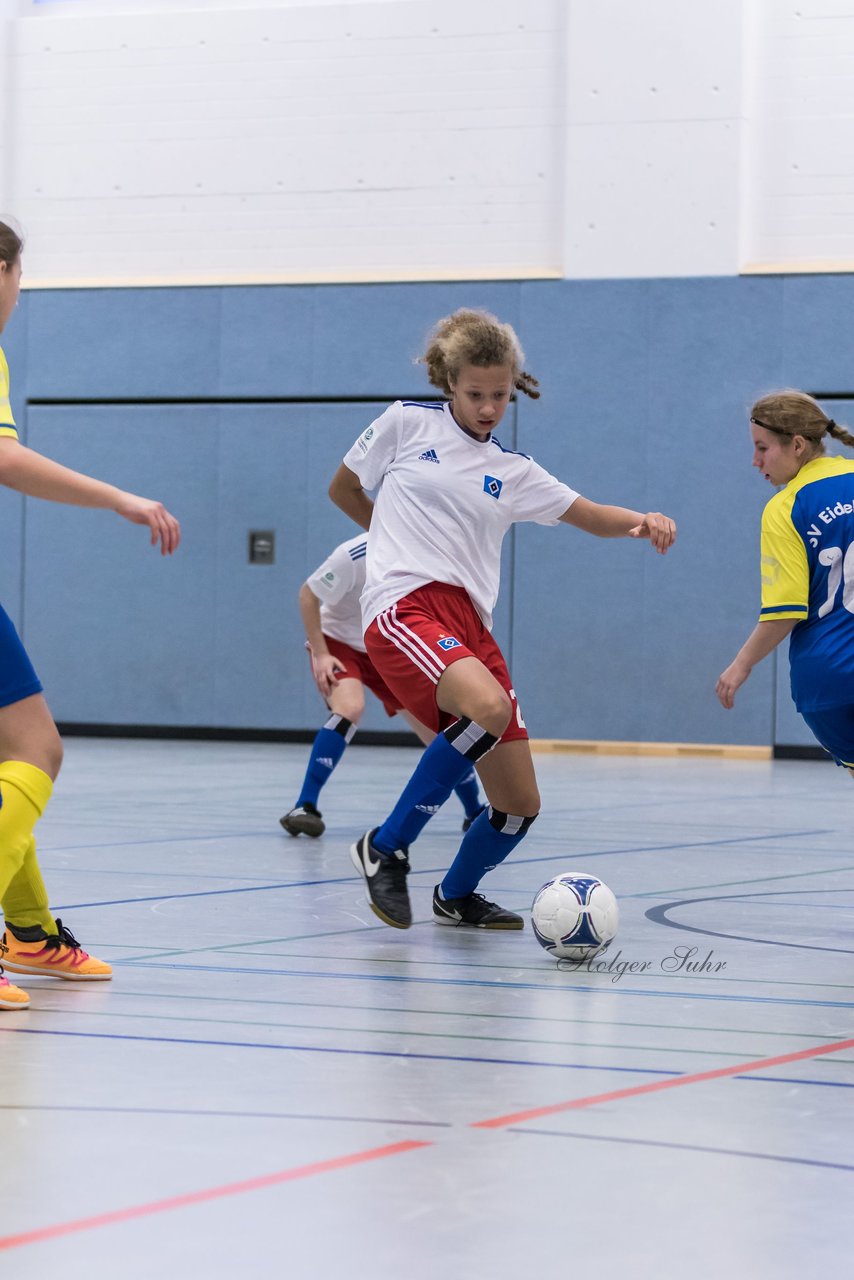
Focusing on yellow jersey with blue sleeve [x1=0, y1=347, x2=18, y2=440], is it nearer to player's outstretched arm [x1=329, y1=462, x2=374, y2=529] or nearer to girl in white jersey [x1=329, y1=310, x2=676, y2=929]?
girl in white jersey [x1=329, y1=310, x2=676, y2=929]

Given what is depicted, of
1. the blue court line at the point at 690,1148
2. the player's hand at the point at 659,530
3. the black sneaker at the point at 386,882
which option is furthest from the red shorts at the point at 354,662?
the blue court line at the point at 690,1148

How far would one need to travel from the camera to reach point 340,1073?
288 cm

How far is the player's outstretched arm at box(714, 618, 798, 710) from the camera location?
4.83 metres

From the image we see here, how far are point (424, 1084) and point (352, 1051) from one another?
0.93 ft

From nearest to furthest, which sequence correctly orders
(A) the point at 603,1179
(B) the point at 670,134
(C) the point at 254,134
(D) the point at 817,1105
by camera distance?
(A) the point at 603,1179 < (D) the point at 817,1105 < (B) the point at 670,134 < (C) the point at 254,134

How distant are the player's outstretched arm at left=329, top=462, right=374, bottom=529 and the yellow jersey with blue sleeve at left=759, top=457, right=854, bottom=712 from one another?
3.70ft

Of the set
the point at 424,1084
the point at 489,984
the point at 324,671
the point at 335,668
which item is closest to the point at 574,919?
the point at 489,984

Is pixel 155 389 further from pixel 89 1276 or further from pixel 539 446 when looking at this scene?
pixel 89 1276

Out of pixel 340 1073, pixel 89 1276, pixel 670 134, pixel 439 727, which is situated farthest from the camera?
pixel 670 134

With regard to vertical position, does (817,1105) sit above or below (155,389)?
below

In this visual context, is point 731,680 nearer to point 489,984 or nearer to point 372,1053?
point 489,984

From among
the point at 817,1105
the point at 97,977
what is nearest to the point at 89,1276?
the point at 817,1105

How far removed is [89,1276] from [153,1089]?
89 cm

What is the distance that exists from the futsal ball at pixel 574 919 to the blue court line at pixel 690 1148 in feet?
A: 5.09
